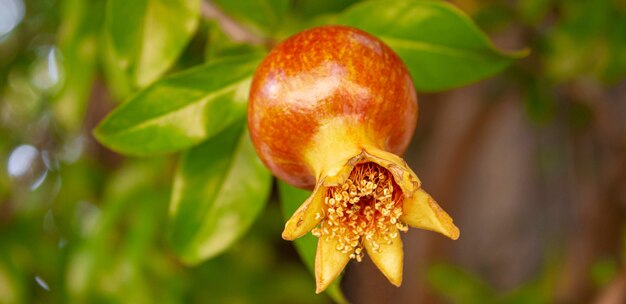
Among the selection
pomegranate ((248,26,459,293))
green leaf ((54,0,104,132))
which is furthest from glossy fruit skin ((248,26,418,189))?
green leaf ((54,0,104,132))

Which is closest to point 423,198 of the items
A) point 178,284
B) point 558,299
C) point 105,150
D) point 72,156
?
point 178,284

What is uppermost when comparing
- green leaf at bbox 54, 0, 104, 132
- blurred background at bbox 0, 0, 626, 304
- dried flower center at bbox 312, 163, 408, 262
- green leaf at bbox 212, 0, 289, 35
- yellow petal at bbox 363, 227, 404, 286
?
green leaf at bbox 212, 0, 289, 35

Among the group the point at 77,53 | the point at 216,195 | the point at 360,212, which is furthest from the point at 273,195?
the point at 360,212

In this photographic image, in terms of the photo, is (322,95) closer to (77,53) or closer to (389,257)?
(389,257)

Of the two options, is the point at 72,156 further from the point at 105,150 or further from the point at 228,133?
the point at 228,133

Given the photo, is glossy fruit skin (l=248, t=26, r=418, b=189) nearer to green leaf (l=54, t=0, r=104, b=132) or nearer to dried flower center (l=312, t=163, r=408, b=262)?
dried flower center (l=312, t=163, r=408, b=262)

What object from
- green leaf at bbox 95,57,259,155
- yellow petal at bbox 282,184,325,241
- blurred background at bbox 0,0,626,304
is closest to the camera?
yellow petal at bbox 282,184,325,241

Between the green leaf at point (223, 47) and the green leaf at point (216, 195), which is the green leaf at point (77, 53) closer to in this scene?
the green leaf at point (223, 47)

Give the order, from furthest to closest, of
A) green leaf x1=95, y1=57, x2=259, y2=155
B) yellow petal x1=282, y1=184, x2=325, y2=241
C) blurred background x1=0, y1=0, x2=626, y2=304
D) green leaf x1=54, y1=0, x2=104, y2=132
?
blurred background x1=0, y1=0, x2=626, y2=304
green leaf x1=54, y1=0, x2=104, y2=132
green leaf x1=95, y1=57, x2=259, y2=155
yellow petal x1=282, y1=184, x2=325, y2=241

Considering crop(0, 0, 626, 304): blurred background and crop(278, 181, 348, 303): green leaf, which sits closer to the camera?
crop(278, 181, 348, 303): green leaf
